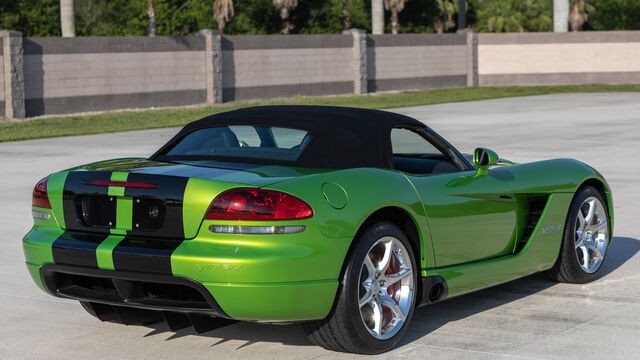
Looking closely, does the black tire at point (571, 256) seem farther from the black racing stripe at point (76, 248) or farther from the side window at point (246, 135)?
the black racing stripe at point (76, 248)

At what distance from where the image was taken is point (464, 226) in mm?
6738

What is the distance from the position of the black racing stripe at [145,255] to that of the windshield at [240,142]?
0.99m

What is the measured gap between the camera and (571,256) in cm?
779

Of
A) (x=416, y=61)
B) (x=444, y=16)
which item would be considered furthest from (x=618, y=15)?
(x=416, y=61)

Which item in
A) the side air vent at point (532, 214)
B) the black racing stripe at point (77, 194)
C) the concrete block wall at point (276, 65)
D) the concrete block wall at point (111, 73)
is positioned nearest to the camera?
the black racing stripe at point (77, 194)

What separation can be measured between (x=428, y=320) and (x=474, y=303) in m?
0.57

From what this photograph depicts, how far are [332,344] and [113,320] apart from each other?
1332 mm

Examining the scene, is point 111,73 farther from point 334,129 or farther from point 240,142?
point 334,129

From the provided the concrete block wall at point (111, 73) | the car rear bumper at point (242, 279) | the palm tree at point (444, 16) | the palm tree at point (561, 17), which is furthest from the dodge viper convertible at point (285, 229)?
the palm tree at point (444, 16)

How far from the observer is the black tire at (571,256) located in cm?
774

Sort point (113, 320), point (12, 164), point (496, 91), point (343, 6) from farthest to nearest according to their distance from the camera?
point (343, 6) < point (496, 91) < point (12, 164) < point (113, 320)

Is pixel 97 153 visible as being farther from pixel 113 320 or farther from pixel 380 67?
pixel 380 67

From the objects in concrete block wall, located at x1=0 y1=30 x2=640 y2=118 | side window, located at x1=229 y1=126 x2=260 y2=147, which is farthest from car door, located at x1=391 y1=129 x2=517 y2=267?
concrete block wall, located at x1=0 y1=30 x2=640 y2=118

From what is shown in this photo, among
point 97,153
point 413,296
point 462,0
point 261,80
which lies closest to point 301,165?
point 413,296
